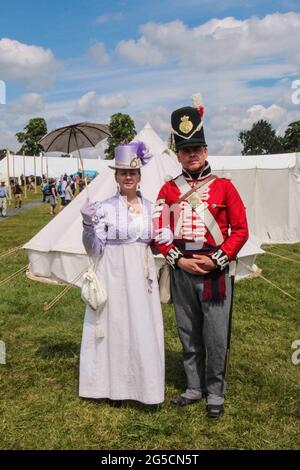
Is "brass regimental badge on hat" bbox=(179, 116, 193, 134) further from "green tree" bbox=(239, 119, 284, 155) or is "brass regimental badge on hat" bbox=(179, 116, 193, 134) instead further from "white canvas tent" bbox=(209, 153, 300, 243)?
A: "green tree" bbox=(239, 119, 284, 155)

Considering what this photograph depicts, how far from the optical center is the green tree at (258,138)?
8744cm

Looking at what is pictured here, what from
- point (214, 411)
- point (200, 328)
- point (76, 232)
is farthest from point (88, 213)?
point (76, 232)

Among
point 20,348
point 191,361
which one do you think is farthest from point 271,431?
point 20,348

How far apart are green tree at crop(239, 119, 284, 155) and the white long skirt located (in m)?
86.5

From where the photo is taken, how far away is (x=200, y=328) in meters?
3.46

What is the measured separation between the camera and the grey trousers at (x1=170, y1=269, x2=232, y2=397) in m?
3.29

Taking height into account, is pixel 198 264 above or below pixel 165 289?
above

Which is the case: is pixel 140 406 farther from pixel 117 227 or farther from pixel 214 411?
pixel 117 227

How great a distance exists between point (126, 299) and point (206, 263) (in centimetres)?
63

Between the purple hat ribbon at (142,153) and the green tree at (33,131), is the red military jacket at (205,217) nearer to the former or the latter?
the purple hat ribbon at (142,153)

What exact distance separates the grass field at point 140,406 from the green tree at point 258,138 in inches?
3320

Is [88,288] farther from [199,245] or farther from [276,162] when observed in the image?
[276,162]

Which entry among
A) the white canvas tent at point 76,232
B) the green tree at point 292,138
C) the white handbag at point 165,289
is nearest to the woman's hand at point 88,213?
the white handbag at point 165,289

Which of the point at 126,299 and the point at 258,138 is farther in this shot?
the point at 258,138
